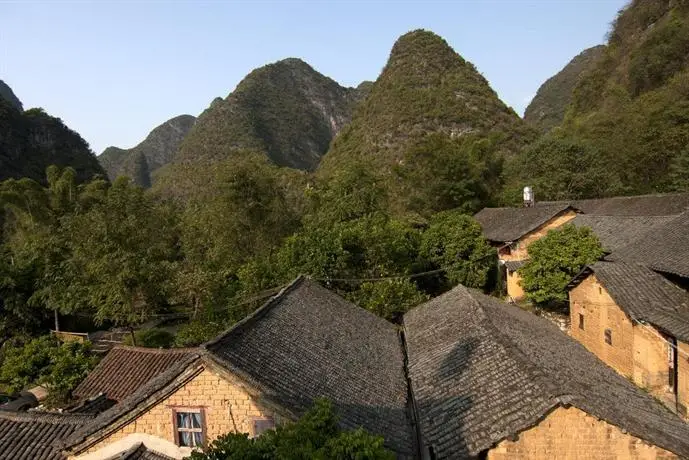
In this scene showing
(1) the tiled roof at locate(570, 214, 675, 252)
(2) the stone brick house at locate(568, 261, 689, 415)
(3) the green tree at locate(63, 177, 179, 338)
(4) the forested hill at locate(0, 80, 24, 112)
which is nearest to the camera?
(2) the stone brick house at locate(568, 261, 689, 415)

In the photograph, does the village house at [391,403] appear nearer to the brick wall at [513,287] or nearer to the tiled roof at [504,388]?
the tiled roof at [504,388]

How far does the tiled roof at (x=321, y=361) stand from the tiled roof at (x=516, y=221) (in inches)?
624

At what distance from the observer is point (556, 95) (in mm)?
104188

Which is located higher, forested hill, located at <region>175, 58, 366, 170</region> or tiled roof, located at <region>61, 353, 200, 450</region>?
forested hill, located at <region>175, 58, 366, 170</region>

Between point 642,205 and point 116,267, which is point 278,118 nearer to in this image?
point 116,267

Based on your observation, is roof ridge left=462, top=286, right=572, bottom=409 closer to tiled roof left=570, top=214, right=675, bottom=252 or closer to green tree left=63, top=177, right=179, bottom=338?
tiled roof left=570, top=214, right=675, bottom=252

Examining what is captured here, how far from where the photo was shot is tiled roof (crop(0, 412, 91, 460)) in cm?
921

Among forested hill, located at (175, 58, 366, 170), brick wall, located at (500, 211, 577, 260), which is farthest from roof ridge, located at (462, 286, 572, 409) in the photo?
forested hill, located at (175, 58, 366, 170)

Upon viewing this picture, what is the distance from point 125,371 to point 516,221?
2421 cm

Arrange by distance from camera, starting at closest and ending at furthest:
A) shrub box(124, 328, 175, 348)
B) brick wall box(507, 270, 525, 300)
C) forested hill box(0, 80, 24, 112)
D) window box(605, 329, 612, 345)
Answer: window box(605, 329, 612, 345) → shrub box(124, 328, 175, 348) → brick wall box(507, 270, 525, 300) → forested hill box(0, 80, 24, 112)

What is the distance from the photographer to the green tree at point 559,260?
801 inches

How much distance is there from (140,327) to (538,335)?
1041 inches

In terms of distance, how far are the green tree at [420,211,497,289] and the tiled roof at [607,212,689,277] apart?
8.68 metres

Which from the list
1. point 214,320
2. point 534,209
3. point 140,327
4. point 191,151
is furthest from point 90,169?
point 534,209
